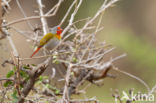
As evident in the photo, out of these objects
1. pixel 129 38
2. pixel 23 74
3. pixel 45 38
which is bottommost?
pixel 23 74

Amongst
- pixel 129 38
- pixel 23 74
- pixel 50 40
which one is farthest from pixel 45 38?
pixel 129 38

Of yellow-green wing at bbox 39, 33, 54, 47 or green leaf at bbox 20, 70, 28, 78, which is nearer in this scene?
green leaf at bbox 20, 70, 28, 78

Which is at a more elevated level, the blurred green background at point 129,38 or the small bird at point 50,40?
the blurred green background at point 129,38

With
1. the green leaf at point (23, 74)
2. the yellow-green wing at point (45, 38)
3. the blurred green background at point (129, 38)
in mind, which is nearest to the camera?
the green leaf at point (23, 74)

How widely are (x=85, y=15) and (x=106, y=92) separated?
1.16 metres

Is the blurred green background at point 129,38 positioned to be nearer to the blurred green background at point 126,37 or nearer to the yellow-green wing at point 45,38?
the blurred green background at point 126,37

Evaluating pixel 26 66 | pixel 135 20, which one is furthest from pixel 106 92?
pixel 26 66

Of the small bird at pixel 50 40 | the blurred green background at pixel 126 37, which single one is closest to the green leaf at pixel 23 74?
the small bird at pixel 50 40

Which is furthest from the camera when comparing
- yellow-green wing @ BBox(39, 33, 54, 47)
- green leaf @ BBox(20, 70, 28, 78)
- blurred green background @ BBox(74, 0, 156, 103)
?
blurred green background @ BBox(74, 0, 156, 103)

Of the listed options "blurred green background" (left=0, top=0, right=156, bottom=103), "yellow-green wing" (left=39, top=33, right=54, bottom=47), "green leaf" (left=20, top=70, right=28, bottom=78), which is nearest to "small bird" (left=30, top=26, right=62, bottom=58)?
"yellow-green wing" (left=39, top=33, right=54, bottom=47)

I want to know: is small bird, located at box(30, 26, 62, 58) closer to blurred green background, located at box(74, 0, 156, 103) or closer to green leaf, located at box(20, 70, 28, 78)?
green leaf, located at box(20, 70, 28, 78)

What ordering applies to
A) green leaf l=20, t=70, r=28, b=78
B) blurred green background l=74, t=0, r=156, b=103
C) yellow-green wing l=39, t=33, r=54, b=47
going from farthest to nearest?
blurred green background l=74, t=0, r=156, b=103
yellow-green wing l=39, t=33, r=54, b=47
green leaf l=20, t=70, r=28, b=78

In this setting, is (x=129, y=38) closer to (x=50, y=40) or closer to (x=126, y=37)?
(x=126, y=37)

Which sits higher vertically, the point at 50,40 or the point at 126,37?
the point at 126,37
